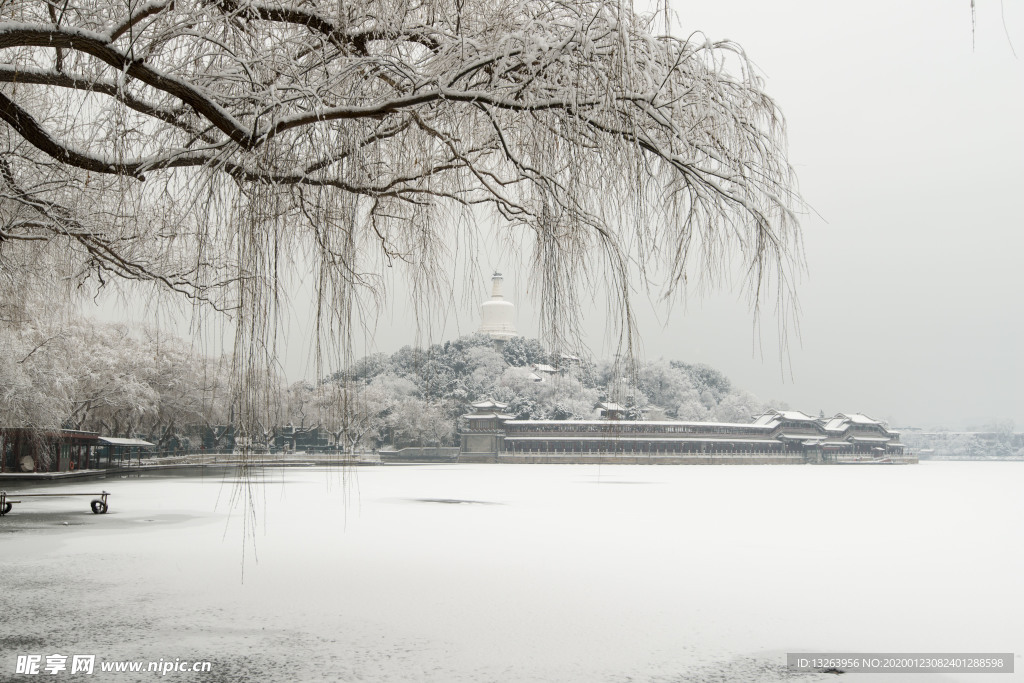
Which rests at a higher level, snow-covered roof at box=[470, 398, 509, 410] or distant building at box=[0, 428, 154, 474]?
snow-covered roof at box=[470, 398, 509, 410]

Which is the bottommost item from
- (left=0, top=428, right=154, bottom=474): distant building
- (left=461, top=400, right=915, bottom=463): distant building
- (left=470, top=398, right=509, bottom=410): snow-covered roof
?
(left=461, top=400, right=915, bottom=463): distant building

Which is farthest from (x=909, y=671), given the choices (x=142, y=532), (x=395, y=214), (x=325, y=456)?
(x=325, y=456)

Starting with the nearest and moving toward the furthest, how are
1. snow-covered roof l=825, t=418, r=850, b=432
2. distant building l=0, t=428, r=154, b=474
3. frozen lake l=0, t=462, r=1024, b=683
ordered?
frozen lake l=0, t=462, r=1024, b=683, distant building l=0, t=428, r=154, b=474, snow-covered roof l=825, t=418, r=850, b=432

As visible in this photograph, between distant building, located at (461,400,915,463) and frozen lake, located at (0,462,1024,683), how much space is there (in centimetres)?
2629

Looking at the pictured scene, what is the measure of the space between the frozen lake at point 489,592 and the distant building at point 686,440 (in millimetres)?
26289

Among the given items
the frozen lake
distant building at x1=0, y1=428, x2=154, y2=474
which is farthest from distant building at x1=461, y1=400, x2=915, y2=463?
the frozen lake

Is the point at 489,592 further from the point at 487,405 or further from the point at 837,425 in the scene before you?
the point at 837,425

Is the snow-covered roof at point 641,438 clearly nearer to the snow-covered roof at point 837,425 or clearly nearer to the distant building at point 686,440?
the distant building at point 686,440

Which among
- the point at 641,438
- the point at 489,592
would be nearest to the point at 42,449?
the point at 489,592

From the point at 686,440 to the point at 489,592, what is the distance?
35626 mm

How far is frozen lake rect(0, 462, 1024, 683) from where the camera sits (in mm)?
3930

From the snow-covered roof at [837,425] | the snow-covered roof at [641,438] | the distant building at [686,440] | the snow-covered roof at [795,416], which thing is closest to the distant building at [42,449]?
the distant building at [686,440]

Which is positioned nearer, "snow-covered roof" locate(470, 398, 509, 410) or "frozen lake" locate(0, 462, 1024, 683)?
"frozen lake" locate(0, 462, 1024, 683)

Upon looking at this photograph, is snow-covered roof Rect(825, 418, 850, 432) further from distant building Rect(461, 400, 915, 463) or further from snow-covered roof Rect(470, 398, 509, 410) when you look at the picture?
snow-covered roof Rect(470, 398, 509, 410)
